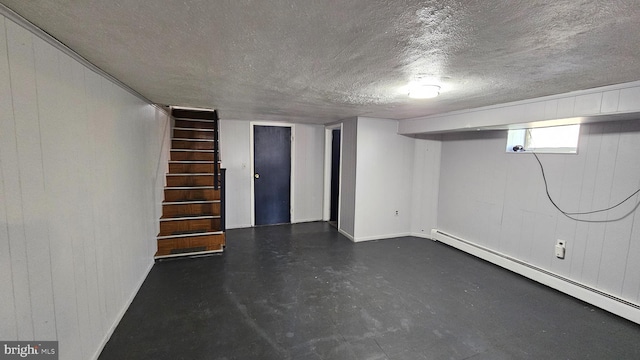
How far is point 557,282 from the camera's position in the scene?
2.90 meters

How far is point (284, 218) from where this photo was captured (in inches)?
214

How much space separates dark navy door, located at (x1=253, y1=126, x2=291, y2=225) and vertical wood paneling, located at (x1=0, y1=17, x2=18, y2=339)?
3.96m

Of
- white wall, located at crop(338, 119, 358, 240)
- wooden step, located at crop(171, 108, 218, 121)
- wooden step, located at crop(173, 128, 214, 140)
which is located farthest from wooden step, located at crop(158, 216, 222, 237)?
white wall, located at crop(338, 119, 358, 240)

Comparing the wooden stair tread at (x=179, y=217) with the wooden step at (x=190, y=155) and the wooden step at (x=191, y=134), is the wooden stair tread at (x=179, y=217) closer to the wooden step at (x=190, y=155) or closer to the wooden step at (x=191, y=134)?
the wooden step at (x=190, y=155)

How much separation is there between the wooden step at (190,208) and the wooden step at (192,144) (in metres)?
1.06

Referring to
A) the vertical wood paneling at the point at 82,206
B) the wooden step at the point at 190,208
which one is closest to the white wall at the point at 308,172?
the wooden step at the point at 190,208

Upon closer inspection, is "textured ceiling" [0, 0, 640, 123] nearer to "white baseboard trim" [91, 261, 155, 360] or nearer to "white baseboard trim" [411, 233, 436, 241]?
"white baseboard trim" [91, 261, 155, 360]

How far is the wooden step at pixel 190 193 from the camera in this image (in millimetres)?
3869

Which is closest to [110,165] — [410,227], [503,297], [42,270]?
[42,270]

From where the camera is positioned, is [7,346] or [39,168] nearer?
[7,346]

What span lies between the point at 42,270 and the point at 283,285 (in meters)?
2.01

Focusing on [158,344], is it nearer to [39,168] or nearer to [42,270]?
[42,270]

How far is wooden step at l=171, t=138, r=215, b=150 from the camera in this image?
435 cm

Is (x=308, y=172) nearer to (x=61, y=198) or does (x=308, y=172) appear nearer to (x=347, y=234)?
(x=347, y=234)
